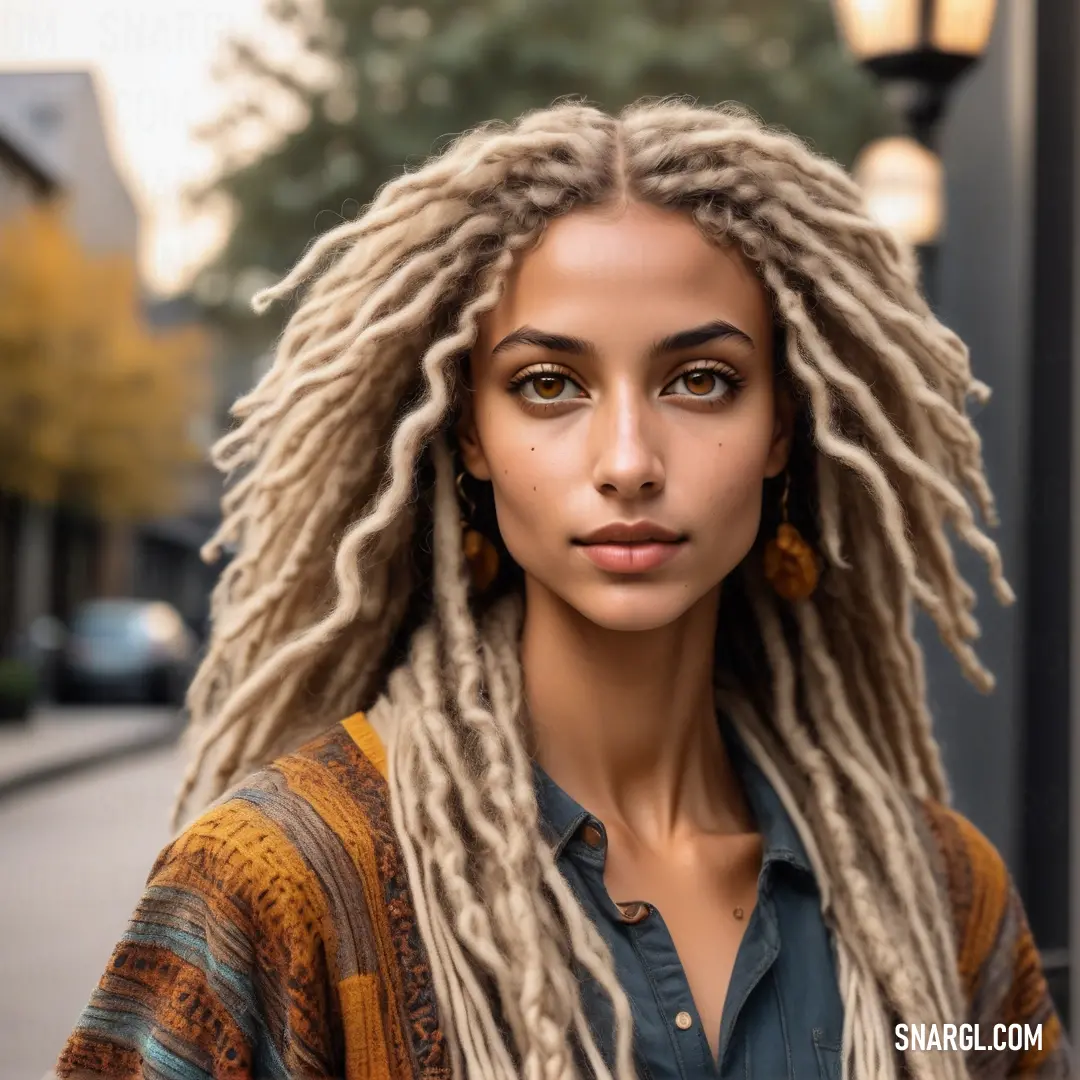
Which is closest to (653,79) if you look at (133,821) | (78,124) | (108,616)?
(133,821)

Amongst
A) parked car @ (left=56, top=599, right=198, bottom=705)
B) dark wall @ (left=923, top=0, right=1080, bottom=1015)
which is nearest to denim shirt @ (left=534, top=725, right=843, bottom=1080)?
dark wall @ (left=923, top=0, right=1080, bottom=1015)

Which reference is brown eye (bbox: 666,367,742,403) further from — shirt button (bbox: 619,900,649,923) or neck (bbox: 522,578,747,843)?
shirt button (bbox: 619,900,649,923)

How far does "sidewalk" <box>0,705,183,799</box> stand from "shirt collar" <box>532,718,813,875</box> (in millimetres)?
12038

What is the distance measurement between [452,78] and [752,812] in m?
14.8

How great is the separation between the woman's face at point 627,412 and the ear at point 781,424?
117 millimetres

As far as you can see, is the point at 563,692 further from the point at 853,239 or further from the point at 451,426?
the point at 853,239

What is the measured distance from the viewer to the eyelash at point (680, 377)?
1.99 meters

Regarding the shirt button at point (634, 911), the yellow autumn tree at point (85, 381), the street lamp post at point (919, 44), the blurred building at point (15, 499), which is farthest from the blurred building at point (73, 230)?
the shirt button at point (634, 911)

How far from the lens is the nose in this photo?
6.25 feet

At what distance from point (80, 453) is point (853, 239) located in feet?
86.0

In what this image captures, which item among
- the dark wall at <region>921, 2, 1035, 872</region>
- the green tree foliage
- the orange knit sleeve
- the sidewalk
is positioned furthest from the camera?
the green tree foliage

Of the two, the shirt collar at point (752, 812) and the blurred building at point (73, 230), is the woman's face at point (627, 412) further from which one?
the blurred building at point (73, 230)

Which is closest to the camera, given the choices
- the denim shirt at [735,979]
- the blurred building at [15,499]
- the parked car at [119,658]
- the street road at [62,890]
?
the denim shirt at [735,979]

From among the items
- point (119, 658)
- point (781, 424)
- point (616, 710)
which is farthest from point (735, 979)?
point (119, 658)
